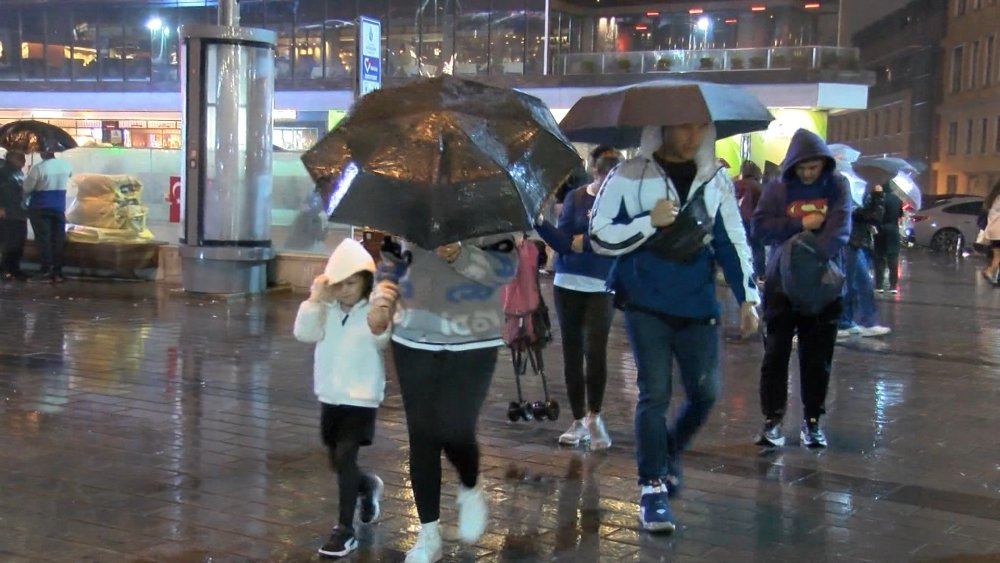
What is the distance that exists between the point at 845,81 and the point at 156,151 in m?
18.0

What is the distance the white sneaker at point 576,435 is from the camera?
6398mm

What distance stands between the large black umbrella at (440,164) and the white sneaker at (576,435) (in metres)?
2.52

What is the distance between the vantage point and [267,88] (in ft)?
43.2

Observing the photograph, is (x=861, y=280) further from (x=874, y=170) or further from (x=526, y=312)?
(x=526, y=312)

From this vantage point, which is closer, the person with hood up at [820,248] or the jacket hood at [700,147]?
the jacket hood at [700,147]

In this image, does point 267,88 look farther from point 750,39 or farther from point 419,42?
point 419,42

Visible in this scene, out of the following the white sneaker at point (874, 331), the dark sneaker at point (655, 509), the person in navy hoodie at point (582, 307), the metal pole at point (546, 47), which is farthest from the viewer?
the metal pole at point (546, 47)

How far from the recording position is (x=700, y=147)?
511 cm

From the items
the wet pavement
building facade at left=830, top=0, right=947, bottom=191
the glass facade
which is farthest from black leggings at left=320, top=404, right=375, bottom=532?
building facade at left=830, top=0, right=947, bottom=191

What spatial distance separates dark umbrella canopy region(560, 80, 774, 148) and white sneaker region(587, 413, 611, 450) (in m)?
1.66

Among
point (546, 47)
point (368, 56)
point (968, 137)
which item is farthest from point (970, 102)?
point (368, 56)

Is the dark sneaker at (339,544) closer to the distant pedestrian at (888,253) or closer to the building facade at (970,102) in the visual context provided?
the distant pedestrian at (888,253)

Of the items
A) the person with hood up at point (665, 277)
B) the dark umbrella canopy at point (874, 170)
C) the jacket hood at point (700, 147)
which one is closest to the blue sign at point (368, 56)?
the dark umbrella canopy at point (874, 170)

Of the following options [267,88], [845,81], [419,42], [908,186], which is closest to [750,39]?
[845,81]
